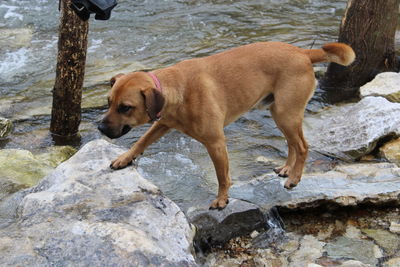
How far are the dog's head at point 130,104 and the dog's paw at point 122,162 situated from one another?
0.50 m

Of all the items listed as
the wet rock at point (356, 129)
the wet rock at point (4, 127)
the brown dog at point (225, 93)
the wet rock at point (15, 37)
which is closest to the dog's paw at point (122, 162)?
the brown dog at point (225, 93)

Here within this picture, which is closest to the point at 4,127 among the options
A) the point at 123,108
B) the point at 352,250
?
the point at 123,108

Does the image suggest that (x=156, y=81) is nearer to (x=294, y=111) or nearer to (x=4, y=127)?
(x=294, y=111)

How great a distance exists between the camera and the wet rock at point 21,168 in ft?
17.1

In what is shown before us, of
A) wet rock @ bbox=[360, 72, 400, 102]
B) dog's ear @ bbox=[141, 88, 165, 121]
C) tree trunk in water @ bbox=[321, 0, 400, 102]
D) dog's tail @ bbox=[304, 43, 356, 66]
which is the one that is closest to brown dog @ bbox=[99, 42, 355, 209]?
dog's tail @ bbox=[304, 43, 356, 66]

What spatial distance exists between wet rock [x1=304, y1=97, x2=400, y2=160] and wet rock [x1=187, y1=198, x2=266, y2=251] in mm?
1892

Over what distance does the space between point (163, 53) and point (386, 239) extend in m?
6.40

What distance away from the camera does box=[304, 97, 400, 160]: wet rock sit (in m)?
6.09

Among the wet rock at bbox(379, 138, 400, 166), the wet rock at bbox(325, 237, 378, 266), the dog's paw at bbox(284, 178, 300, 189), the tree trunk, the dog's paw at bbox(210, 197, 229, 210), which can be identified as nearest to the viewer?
the wet rock at bbox(325, 237, 378, 266)

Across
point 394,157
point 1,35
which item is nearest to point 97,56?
point 1,35

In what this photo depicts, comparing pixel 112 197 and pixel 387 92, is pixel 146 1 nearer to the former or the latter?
pixel 387 92

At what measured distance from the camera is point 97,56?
9828 millimetres

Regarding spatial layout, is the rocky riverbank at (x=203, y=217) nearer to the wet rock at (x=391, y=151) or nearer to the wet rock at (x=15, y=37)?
the wet rock at (x=391, y=151)

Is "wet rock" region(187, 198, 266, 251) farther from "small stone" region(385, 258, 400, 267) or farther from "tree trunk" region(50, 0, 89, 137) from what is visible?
"tree trunk" region(50, 0, 89, 137)
